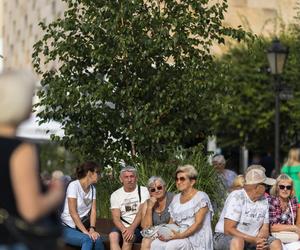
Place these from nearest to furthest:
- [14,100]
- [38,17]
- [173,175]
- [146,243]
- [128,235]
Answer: [14,100], [146,243], [128,235], [173,175], [38,17]

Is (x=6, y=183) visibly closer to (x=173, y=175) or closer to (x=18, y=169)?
(x=18, y=169)

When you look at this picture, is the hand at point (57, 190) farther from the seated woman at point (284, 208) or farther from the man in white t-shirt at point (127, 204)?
the man in white t-shirt at point (127, 204)

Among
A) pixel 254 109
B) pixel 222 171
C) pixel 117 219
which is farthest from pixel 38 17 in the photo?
pixel 117 219

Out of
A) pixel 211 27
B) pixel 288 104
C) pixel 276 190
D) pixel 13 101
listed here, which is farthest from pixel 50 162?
pixel 288 104

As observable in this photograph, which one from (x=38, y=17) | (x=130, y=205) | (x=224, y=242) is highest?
(x=38, y=17)

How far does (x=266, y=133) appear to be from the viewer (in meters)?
38.8

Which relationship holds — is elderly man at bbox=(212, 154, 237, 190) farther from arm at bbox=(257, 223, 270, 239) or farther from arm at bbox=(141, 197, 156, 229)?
arm at bbox=(257, 223, 270, 239)

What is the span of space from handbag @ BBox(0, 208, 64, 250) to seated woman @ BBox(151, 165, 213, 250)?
6650mm

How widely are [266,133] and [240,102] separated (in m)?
1.54

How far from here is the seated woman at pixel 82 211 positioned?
1230 centimetres

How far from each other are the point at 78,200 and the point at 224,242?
2245mm

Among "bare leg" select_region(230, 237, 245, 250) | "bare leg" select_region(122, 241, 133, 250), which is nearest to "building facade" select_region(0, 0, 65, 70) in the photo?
"bare leg" select_region(122, 241, 133, 250)

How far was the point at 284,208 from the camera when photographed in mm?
11586

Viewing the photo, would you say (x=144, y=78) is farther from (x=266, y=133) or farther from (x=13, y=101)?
(x=266, y=133)
